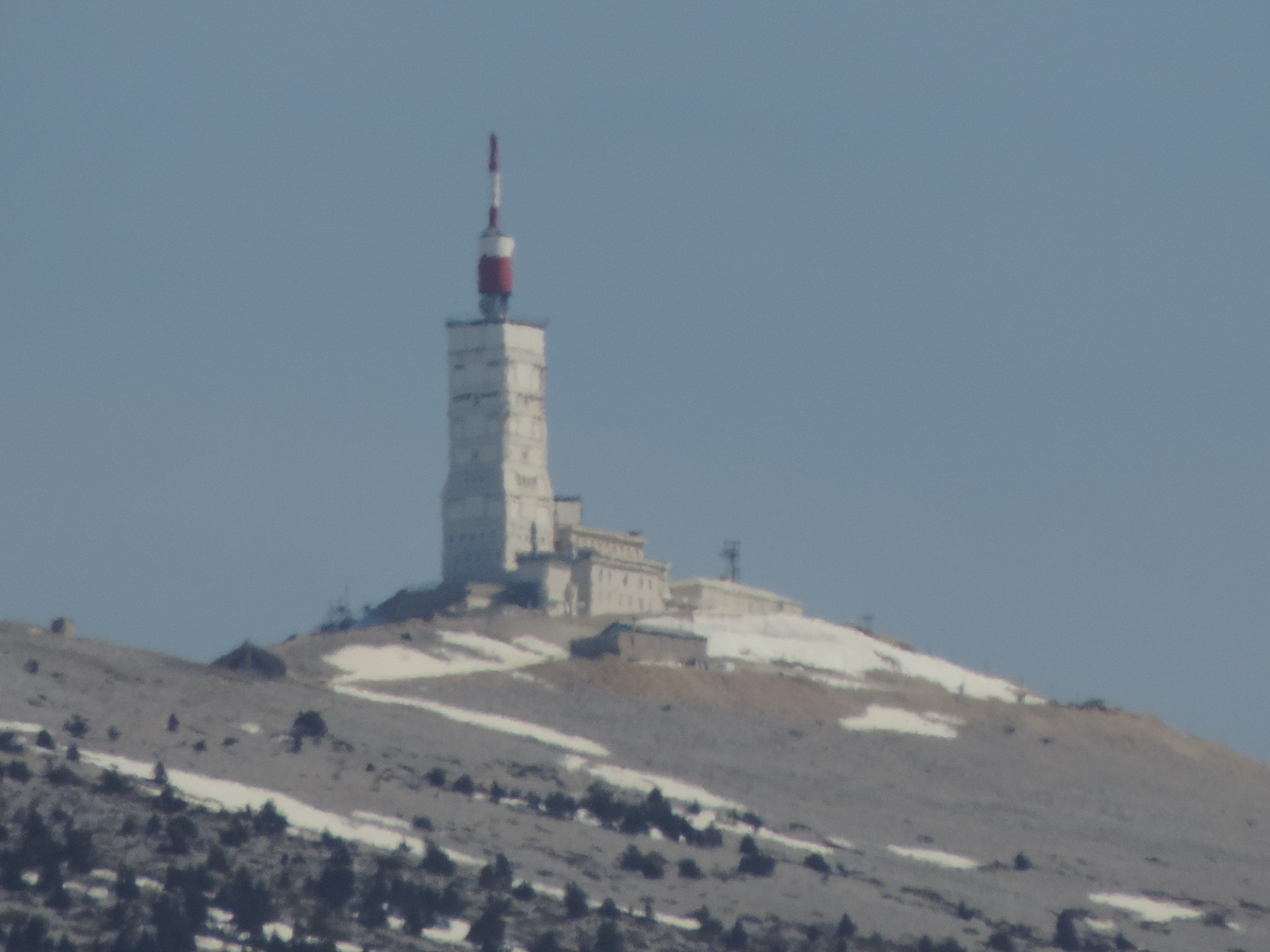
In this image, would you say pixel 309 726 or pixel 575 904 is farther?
pixel 309 726

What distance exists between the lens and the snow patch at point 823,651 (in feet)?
437

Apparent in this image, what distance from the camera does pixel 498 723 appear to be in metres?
109

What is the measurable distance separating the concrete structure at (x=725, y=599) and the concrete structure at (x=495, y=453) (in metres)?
8.10

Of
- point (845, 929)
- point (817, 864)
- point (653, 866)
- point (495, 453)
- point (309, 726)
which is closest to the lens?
point (845, 929)

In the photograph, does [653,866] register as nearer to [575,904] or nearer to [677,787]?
[575,904]

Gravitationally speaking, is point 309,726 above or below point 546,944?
above

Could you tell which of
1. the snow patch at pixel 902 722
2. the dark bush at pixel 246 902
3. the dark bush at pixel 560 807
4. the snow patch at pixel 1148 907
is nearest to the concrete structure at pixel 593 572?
the snow patch at pixel 902 722

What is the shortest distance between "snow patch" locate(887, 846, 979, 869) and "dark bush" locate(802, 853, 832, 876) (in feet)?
21.7

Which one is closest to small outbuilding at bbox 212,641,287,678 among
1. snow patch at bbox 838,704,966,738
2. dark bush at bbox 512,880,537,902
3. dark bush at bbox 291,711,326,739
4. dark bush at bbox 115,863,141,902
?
dark bush at bbox 291,711,326,739

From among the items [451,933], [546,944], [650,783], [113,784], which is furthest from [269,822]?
[650,783]

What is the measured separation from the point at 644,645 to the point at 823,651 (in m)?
14.1

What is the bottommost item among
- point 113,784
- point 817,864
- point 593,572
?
point 817,864

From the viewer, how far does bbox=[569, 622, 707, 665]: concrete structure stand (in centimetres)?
12450

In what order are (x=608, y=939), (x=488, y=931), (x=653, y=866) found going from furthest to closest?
(x=653, y=866), (x=608, y=939), (x=488, y=931)
